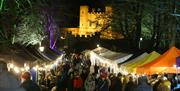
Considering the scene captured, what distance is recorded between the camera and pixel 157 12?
37.4 metres

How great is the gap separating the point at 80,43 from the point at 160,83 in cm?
7627

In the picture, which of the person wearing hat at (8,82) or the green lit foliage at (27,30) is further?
the green lit foliage at (27,30)

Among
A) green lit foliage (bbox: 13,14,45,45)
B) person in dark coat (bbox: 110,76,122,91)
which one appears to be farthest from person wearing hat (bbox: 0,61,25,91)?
green lit foliage (bbox: 13,14,45,45)

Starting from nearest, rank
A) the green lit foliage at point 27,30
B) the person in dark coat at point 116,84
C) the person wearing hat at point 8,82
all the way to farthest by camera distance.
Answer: the person wearing hat at point 8,82 → the person in dark coat at point 116,84 → the green lit foliage at point 27,30

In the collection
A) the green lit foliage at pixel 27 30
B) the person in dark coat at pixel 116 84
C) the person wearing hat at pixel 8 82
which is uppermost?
the person wearing hat at pixel 8 82

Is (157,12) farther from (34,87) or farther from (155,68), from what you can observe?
(34,87)

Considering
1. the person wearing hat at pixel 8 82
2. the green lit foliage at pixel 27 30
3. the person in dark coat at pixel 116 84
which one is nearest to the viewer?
the person wearing hat at pixel 8 82

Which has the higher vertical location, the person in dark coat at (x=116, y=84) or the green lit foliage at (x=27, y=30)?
the green lit foliage at (x=27, y=30)

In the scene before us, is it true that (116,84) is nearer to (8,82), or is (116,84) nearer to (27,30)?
(27,30)

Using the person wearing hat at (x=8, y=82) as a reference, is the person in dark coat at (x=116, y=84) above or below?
below

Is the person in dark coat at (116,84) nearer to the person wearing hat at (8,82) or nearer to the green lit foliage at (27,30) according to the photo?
the green lit foliage at (27,30)

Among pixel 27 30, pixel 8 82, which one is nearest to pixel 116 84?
pixel 27 30

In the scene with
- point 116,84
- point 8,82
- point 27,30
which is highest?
point 8,82

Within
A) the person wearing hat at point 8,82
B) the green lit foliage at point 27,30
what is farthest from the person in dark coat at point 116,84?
the person wearing hat at point 8,82
